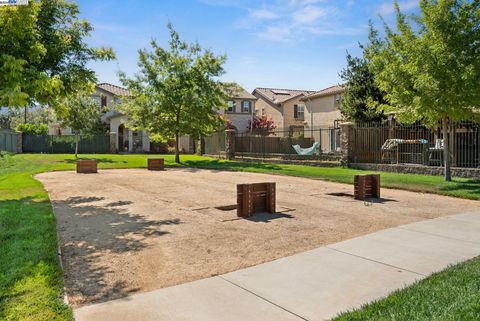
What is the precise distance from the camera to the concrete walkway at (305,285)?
398 centimetres

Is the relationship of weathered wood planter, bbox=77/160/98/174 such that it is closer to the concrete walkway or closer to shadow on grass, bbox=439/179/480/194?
shadow on grass, bbox=439/179/480/194

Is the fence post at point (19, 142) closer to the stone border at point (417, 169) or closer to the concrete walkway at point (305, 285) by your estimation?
the stone border at point (417, 169)

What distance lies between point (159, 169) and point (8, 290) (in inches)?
737

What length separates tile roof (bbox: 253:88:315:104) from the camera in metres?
47.9

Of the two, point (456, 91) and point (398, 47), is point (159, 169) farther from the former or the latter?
point (456, 91)

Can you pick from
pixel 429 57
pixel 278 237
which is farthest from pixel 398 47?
pixel 278 237

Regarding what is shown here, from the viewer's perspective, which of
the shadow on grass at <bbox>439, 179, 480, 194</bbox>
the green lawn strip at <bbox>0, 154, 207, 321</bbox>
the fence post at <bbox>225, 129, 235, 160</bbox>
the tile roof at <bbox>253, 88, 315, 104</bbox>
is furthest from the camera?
the tile roof at <bbox>253, 88, 315, 104</bbox>

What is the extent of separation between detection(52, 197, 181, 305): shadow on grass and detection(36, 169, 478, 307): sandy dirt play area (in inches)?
0.5

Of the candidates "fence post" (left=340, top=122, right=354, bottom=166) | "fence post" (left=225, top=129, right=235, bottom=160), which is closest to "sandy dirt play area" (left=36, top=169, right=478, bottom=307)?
"fence post" (left=340, top=122, right=354, bottom=166)

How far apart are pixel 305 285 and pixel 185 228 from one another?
3566mm

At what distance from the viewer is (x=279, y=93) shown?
50.5 metres

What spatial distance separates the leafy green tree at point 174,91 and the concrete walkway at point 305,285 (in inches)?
853

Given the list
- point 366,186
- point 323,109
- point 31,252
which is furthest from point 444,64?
point 323,109

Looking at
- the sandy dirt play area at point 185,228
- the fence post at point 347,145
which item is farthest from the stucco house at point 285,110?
the sandy dirt play area at point 185,228
